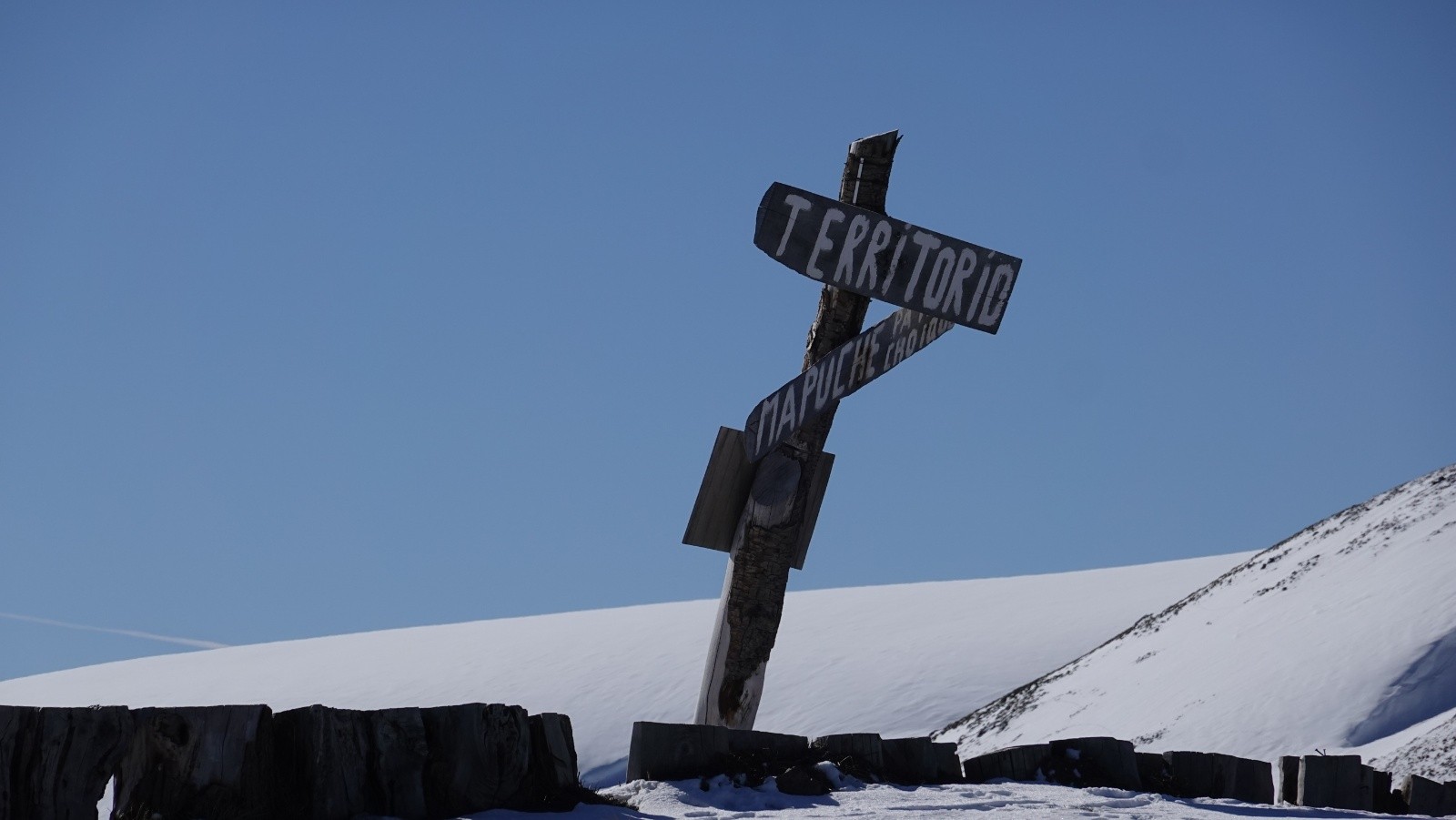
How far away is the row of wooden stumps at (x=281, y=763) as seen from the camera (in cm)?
381

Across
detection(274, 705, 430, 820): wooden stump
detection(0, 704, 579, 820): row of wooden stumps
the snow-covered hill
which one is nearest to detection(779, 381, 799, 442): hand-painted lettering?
detection(0, 704, 579, 820): row of wooden stumps

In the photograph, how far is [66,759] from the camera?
12.5 ft

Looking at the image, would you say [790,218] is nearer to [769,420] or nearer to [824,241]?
[824,241]

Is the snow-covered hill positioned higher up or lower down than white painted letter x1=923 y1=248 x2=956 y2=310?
lower down

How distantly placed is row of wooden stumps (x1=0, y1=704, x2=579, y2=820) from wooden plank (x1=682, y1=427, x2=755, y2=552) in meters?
1.64

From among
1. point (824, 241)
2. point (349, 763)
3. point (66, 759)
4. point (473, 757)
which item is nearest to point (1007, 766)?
point (824, 241)

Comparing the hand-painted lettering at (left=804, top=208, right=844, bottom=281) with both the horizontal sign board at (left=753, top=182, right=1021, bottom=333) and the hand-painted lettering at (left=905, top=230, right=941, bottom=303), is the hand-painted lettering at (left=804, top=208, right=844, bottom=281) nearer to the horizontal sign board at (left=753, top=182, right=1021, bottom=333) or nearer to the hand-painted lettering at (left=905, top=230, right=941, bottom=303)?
the horizontal sign board at (left=753, top=182, right=1021, bottom=333)

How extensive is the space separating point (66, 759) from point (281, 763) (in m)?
0.60

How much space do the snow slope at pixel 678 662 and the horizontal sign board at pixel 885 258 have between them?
12202 millimetres

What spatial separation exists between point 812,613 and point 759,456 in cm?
2242

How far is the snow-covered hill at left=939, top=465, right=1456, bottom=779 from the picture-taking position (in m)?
11.7

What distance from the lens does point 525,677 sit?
25.0 meters

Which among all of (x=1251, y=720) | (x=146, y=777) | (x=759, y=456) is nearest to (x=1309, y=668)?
(x=1251, y=720)

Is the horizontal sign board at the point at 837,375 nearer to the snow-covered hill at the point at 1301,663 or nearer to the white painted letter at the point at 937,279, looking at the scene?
the white painted letter at the point at 937,279
